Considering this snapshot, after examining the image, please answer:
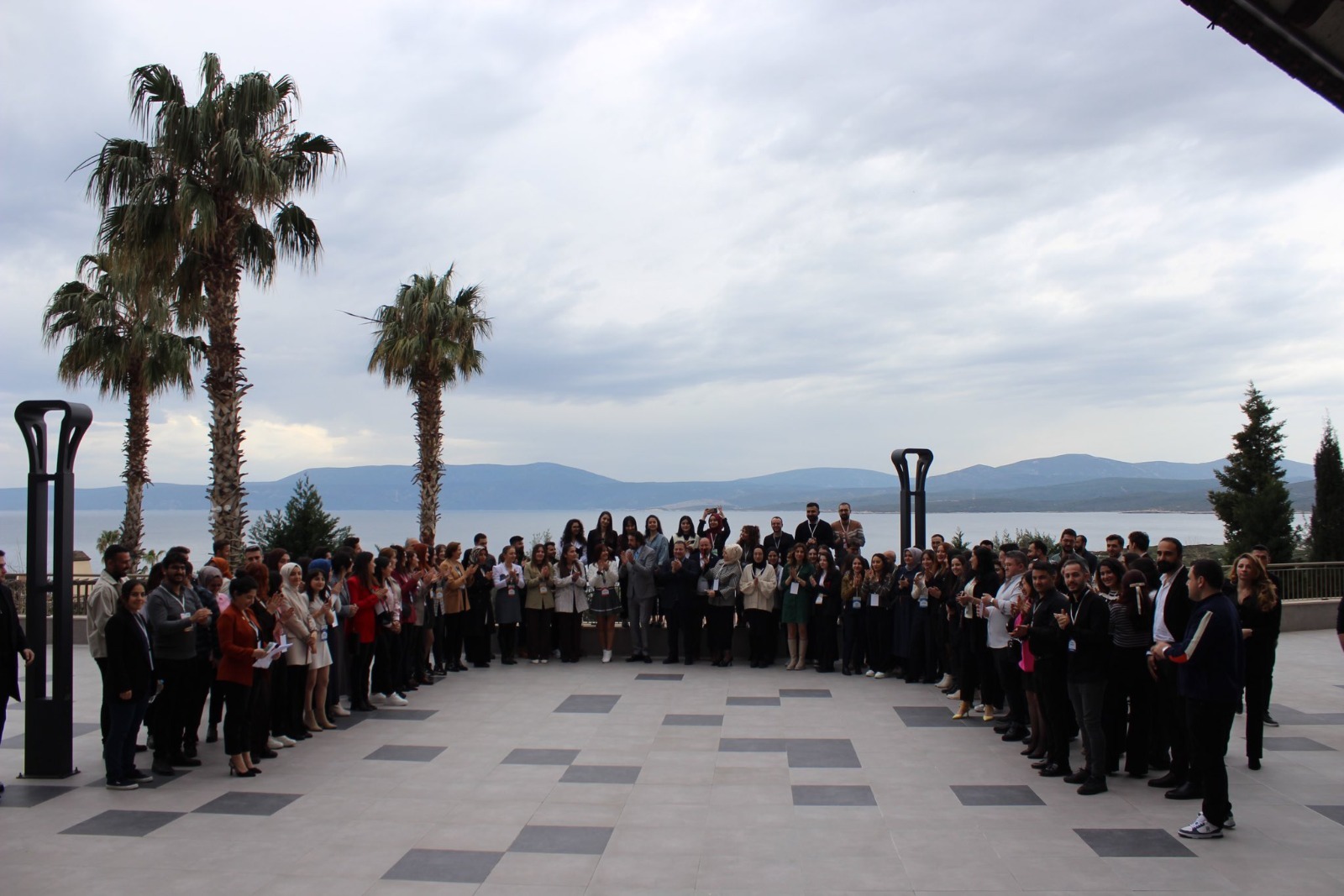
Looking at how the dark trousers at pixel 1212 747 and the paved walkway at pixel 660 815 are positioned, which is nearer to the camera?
the paved walkway at pixel 660 815

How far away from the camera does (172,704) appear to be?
7723mm

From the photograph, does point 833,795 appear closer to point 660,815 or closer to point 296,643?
point 660,815

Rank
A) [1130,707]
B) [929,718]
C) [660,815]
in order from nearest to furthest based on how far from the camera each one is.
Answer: [660,815]
[1130,707]
[929,718]

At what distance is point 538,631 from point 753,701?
12.8ft

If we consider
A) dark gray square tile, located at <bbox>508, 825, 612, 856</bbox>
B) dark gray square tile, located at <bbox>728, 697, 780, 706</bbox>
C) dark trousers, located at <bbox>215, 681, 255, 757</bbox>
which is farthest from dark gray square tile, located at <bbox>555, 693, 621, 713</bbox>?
dark gray square tile, located at <bbox>508, 825, 612, 856</bbox>

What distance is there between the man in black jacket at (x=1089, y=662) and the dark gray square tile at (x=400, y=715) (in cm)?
607

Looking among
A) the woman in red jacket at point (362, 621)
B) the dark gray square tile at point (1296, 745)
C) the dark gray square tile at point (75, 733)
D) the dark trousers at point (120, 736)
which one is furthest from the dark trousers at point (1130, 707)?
the dark gray square tile at point (75, 733)

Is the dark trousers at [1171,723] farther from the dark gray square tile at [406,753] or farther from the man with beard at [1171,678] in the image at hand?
the dark gray square tile at [406,753]

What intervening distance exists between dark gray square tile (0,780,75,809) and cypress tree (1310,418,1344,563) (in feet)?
84.6

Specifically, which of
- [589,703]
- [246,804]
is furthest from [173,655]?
[589,703]

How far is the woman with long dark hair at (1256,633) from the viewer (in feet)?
24.8

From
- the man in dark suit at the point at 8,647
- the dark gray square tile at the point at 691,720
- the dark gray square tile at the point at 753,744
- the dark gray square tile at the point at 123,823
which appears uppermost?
the man in dark suit at the point at 8,647

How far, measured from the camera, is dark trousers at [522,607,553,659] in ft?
43.7

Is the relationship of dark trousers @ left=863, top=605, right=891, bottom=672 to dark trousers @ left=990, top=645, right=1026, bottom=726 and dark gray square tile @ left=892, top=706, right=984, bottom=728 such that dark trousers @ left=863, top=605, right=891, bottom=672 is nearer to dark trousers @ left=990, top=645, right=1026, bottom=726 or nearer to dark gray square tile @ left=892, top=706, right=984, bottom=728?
dark gray square tile @ left=892, top=706, right=984, bottom=728
